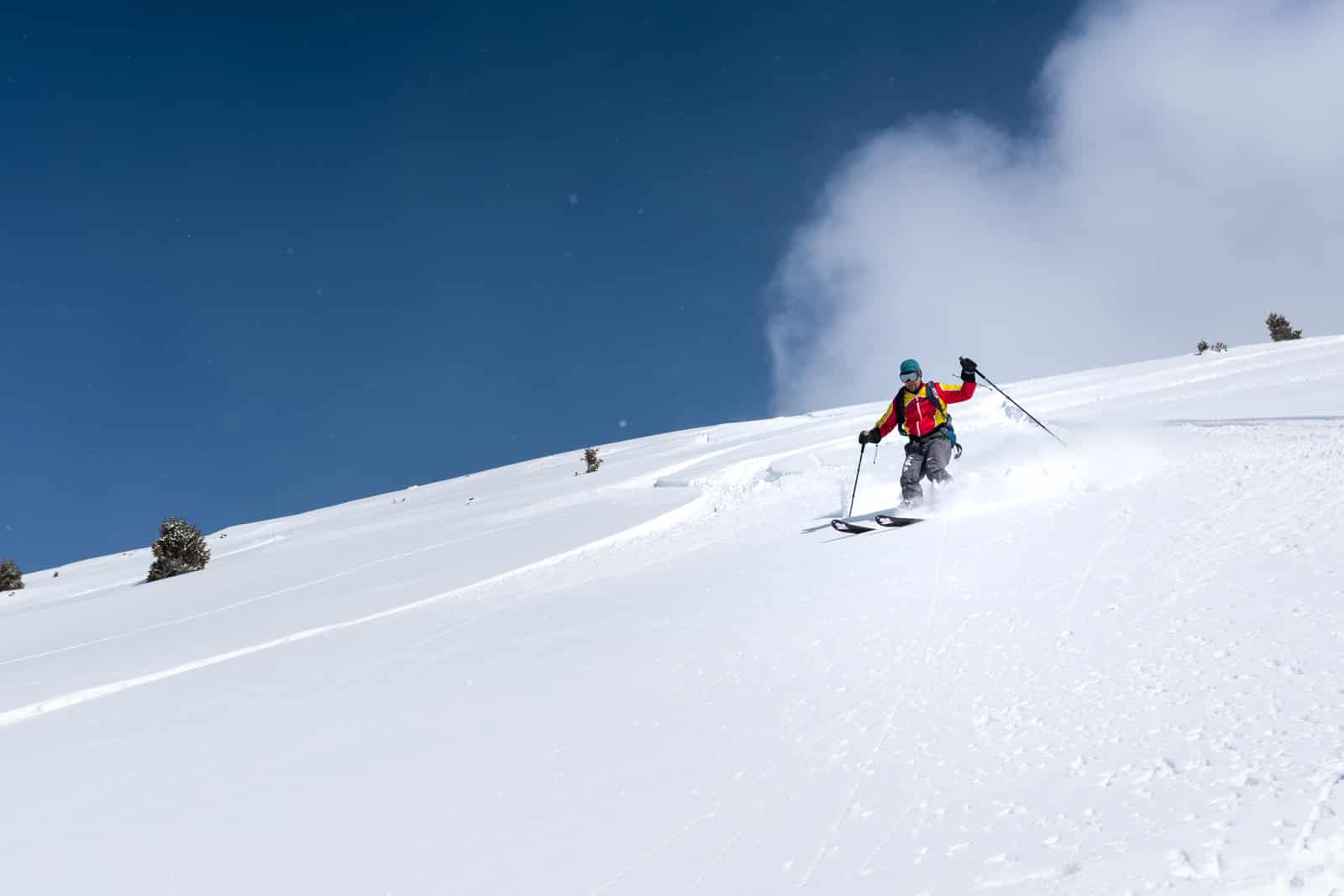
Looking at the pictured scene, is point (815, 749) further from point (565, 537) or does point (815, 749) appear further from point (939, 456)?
point (565, 537)

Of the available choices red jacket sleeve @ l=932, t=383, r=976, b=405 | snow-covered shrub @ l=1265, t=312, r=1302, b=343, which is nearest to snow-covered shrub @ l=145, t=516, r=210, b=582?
red jacket sleeve @ l=932, t=383, r=976, b=405

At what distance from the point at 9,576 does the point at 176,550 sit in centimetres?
646

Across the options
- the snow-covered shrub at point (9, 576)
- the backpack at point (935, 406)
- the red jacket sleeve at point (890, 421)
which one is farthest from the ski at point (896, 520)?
the snow-covered shrub at point (9, 576)

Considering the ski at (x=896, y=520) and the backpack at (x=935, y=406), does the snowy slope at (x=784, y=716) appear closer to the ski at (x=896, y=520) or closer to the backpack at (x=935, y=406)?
the ski at (x=896, y=520)

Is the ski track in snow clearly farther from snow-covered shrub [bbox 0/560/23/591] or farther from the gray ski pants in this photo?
snow-covered shrub [bbox 0/560/23/591]

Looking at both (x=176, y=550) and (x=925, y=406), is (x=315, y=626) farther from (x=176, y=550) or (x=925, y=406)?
(x=176, y=550)

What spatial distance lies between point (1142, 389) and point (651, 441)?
14917 millimetres

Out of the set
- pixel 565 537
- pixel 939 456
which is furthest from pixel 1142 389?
pixel 565 537

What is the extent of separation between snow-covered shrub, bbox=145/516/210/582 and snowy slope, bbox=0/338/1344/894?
4.82m

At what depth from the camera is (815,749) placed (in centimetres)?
314

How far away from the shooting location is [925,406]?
9.50 m

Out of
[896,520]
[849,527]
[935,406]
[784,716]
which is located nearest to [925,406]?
[935,406]

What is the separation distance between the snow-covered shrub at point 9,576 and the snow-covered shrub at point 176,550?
544 centimetres

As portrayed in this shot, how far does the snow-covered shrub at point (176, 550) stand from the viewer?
1357 centimetres
